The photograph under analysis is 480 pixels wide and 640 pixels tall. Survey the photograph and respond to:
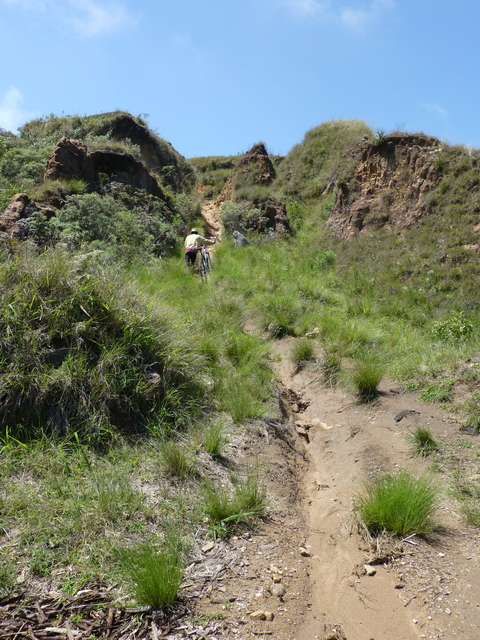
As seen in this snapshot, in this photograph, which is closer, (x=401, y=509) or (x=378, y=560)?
(x=378, y=560)

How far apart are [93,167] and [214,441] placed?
12.9 meters

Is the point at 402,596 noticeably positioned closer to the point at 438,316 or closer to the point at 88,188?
the point at 438,316

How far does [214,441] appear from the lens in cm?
455

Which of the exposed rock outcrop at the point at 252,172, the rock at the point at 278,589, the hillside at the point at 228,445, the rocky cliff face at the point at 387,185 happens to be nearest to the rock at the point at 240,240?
the rocky cliff face at the point at 387,185

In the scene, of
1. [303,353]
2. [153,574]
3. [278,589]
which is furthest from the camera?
[303,353]

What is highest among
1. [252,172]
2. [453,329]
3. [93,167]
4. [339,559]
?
[252,172]

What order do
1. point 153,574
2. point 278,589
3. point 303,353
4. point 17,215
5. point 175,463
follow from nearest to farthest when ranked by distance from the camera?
1. point 153,574
2. point 278,589
3. point 175,463
4. point 303,353
5. point 17,215

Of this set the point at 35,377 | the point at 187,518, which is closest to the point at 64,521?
the point at 187,518

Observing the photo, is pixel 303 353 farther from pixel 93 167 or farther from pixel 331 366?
pixel 93 167

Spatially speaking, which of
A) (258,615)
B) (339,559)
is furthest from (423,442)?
(258,615)

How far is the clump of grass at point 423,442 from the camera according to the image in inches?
190

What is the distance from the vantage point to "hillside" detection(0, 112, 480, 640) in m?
2.80

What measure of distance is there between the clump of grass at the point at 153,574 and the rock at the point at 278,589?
62 cm

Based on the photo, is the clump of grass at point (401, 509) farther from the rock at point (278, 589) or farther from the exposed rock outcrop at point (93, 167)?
the exposed rock outcrop at point (93, 167)
